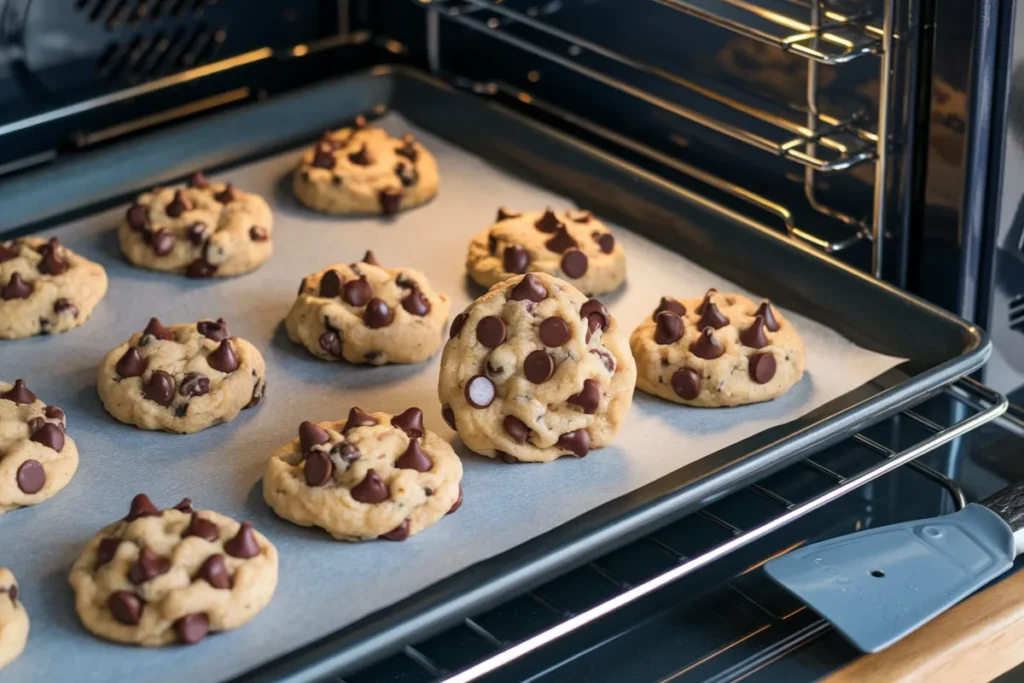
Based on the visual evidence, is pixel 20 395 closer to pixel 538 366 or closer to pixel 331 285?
pixel 331 285

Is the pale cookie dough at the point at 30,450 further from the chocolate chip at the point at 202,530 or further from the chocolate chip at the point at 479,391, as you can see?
the chocolate chip at the point at 479,391

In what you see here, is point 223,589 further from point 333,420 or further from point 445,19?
point 445,19

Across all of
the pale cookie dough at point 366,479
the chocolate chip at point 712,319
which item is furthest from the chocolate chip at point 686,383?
the pale cookie dough at point 366,479

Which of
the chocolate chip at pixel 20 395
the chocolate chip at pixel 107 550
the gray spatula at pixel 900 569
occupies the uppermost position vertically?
the chocolate chip at pixel 20 395

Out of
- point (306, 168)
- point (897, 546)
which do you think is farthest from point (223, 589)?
point (306, 168)

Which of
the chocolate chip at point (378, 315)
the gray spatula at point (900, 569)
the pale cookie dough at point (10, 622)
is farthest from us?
the chocolate chip at point (378, 315)

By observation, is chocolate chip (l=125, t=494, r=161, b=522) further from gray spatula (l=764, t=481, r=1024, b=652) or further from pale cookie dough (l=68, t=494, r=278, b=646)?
gray spatula (l=764, t=481, r=1024, b=652)
